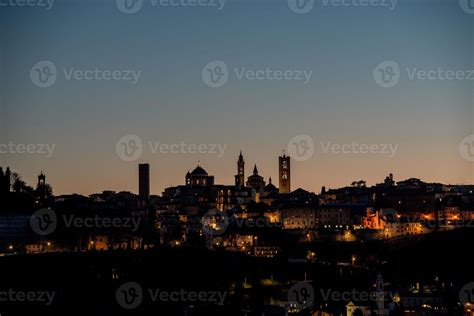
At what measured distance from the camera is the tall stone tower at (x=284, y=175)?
317 feet

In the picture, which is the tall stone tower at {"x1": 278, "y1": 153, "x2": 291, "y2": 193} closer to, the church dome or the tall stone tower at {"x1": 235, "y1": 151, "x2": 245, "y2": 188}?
the tall stone tower at {"x1": 235, "y1": 151, "x2": 245, "y2": 188}

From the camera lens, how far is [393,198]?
256ft

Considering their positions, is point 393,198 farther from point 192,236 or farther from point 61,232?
point 61,232

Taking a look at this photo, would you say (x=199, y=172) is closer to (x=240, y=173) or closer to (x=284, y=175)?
(x=240, y=173)

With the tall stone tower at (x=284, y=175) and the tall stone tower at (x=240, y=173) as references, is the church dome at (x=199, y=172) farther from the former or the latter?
the tall stone tower at (x=284, y=175)

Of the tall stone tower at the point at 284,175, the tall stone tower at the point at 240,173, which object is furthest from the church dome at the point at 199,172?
the tall stone tower at the point at 284,175

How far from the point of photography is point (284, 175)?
97250mm

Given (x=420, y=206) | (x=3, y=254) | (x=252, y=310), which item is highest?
(x=420, y=206)

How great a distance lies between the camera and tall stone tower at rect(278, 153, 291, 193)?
9656 cm

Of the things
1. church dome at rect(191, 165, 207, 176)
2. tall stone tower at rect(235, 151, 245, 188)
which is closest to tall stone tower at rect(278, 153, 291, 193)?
tall stone tower at rect(235, 151, 245, 188)

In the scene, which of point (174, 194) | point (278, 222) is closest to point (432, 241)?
point (278, 222)

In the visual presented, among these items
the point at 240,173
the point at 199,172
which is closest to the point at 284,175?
the point at 240,173

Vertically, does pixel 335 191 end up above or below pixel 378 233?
above

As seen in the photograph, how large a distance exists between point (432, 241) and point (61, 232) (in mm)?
21909
